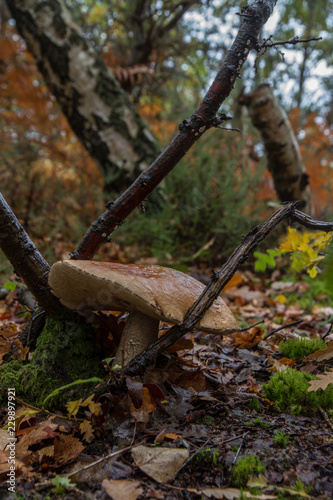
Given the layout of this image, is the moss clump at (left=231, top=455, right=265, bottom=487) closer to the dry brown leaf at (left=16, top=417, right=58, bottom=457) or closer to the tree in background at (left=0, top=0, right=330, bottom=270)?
the dry brown leaf at (left=16, top=417, right=58, bottom=457)

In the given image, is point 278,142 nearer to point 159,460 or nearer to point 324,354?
point 324,354

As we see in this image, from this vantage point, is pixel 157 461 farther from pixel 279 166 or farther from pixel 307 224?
pixel 279 166

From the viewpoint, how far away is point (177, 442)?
1409 mm

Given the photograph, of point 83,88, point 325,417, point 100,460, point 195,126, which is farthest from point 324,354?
point 83,88

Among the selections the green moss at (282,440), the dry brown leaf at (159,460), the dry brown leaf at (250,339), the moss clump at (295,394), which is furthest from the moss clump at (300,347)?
the dry brown leaf at (159,460)

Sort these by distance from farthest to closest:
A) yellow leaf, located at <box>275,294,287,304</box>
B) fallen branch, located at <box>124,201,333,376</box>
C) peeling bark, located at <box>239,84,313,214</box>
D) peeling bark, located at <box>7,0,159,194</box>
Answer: peeling bark, located at <box>239,84,313,214</box> < peeling bark, located at <box>7,0,159,194</box> < yellow leaf, located at <box>275,294,287,304</box> < fallen branch, located at <box>124,201,333,376</box>

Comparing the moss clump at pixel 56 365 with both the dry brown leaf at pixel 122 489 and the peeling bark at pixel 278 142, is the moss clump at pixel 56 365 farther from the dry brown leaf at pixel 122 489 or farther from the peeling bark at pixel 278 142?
the peeling bark at pixel 278 142

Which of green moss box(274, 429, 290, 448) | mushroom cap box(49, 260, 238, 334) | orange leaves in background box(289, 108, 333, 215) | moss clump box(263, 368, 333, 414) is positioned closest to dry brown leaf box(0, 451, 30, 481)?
mushroom cap box(49, 260, 238, 334)

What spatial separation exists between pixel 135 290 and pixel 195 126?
3.09 feet

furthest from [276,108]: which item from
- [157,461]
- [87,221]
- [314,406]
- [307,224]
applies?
[157,461]

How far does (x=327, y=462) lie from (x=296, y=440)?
0.46 ft

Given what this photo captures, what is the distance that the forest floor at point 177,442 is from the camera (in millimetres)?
1207

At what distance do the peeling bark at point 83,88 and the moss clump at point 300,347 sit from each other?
3236mm

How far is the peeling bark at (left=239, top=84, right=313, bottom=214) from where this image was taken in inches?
198
